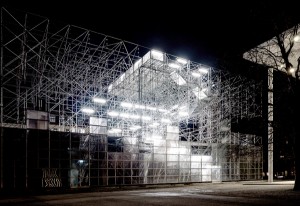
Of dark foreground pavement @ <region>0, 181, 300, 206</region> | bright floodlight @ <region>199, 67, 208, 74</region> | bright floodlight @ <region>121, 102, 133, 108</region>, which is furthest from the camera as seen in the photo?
bright floodlight @ <region>121, 102, 133, 108</region>

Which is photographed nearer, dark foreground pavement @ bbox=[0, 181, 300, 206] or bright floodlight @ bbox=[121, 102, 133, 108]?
dark foreground pavement @ bbox=[0, 181, 300, 206]

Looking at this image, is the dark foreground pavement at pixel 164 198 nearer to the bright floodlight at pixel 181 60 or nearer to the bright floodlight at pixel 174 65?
the bright floodlight at pixel 174 65

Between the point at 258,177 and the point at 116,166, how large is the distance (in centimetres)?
1529

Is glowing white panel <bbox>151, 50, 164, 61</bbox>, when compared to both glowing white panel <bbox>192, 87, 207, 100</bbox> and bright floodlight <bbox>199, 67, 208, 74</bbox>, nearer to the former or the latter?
bright floodlight <bbox>199, 67, 208, 74</bbox>

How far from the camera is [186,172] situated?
25.2 m

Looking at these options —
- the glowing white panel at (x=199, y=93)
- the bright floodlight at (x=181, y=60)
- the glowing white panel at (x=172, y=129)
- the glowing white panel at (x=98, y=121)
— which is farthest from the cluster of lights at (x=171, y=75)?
the glowing white panel at (x=98, y=121)

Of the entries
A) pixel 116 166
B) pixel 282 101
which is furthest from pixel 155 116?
pixel 282 101

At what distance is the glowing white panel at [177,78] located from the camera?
26703mm

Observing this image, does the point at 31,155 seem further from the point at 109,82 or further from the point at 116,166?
the point at 109,82

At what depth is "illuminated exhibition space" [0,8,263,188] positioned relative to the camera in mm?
18562

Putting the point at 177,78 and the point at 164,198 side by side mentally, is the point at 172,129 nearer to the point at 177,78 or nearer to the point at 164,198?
the point at 177,78

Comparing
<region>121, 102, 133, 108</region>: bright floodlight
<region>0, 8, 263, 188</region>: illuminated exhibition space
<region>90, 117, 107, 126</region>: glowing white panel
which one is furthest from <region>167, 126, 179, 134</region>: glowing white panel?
<region>90, 117, 107, 126</region>: glowing white panel

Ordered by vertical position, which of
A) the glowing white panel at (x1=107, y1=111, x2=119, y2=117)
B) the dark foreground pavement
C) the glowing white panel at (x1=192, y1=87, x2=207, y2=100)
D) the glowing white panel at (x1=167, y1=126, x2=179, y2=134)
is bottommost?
the dark foreground pavement

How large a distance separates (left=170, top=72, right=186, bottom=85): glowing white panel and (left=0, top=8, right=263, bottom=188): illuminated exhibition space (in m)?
0.08
